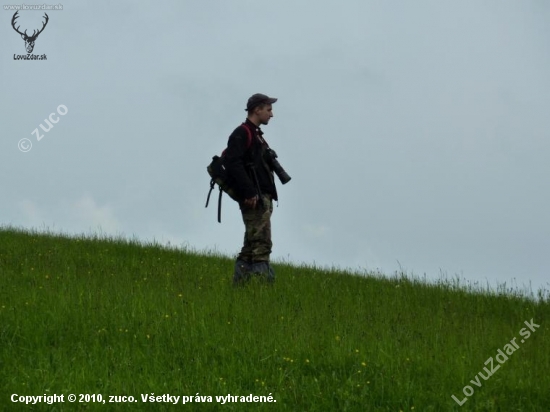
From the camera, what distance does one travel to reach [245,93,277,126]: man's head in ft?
38.7

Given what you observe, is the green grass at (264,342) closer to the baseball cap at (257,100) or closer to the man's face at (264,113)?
the man's face at (264,113)

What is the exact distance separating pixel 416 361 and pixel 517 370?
1.10 m

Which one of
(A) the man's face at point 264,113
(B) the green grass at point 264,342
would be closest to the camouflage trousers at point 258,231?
(B) the green grass at point 264,342

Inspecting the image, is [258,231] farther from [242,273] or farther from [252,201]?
[242,273]

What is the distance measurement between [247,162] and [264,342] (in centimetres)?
378

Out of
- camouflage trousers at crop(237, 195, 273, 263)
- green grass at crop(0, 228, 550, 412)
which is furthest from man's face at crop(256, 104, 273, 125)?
green grass at crop(0, 228, 550, 412)

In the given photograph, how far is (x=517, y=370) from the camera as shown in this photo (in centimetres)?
840

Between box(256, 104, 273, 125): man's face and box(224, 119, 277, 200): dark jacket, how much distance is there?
0.55 ft

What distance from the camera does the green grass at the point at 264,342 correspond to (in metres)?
7.59

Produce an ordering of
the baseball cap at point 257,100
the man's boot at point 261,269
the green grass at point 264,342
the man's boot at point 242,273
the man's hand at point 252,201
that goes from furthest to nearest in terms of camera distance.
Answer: the man's boot at point 242,273, the man's boot at point 261,269, the baseball cap at point 257,100, the man's hand at point 252,201, the green grass at point 264,342

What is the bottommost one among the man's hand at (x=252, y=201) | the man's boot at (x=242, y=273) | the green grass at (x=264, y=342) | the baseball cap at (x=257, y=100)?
the green grass at (x=264, y=342)

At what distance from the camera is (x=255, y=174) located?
1175 cm

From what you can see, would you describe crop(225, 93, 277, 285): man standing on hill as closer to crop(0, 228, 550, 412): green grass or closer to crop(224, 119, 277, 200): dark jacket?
crop(224, 119, 277, 200): dark jacket

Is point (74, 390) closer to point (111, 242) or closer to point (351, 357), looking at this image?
point (351, 357)
